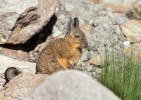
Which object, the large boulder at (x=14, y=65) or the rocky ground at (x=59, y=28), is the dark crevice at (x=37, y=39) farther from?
the large boulder at (x=14, y=65)

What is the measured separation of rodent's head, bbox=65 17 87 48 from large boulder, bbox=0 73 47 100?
164cm

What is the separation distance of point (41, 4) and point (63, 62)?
1.11 m

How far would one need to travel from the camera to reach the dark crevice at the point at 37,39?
8.34 metres

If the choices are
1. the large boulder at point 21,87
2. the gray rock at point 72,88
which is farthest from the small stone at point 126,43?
the gray rock at point 72,88

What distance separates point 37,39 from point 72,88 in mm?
5372

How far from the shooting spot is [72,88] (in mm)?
3162

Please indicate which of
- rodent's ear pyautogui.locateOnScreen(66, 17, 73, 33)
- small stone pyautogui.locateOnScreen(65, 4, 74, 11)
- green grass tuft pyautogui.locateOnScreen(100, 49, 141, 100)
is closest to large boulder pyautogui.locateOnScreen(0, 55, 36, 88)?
rodent's ear pyautogui.locateOnScreen(66, 17, 73, 33)

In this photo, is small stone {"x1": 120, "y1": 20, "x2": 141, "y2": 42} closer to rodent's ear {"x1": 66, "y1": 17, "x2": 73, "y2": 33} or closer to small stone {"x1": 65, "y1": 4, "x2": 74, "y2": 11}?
rodent's ear {"x1": 66, "y1": 17, "x2": 73, "y2": 33}

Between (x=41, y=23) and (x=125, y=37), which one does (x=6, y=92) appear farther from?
(x=125, y=37)

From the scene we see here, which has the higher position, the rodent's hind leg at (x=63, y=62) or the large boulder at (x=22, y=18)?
the large boulder at (x=22, y=18)

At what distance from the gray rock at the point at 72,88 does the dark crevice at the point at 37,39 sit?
202 inches

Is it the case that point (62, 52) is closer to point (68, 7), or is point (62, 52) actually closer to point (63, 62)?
point (63, 62)

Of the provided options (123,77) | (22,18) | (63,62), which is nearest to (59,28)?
(22,18)

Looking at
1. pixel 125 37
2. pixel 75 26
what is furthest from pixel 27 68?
pixel 125 37
